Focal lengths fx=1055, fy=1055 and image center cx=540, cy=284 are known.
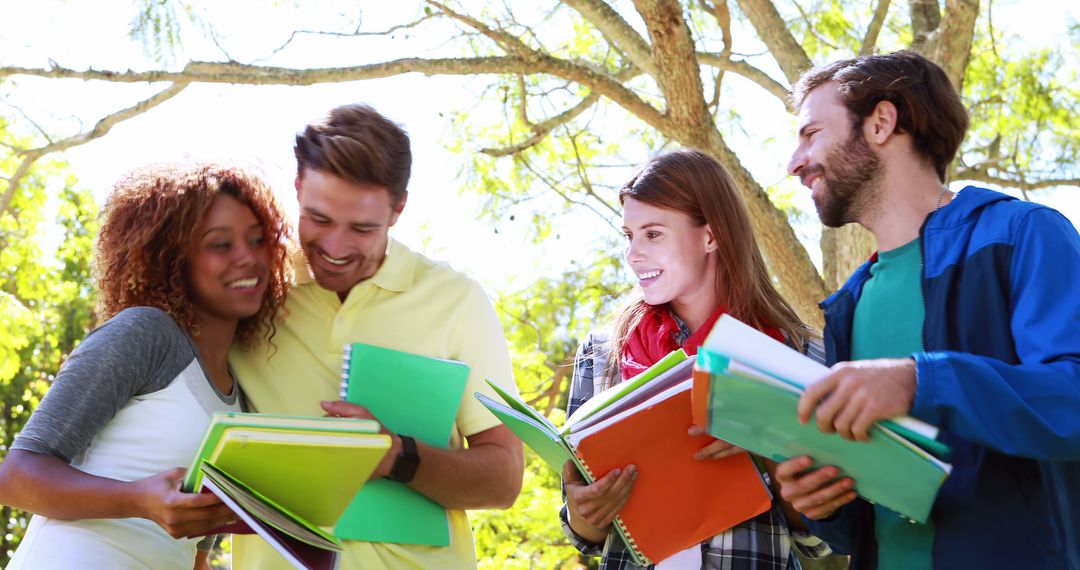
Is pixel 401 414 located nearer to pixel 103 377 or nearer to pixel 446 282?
pixel 446 282

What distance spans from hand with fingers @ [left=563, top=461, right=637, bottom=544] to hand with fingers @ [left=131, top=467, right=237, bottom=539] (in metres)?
0.70

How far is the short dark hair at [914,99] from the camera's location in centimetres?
218

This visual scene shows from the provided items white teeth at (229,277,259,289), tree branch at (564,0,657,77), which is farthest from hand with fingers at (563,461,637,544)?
tree branch at (564,0,657,77)

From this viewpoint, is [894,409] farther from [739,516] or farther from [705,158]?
[705,158]

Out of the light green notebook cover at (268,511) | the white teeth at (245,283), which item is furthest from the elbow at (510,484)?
the white teeth at (245,283)

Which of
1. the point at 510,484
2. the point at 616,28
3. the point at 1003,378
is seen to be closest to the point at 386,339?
the point at 510,484

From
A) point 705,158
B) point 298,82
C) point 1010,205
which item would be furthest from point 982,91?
point 1010,205

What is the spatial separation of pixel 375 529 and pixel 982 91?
25.1ft

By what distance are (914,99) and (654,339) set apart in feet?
2.68

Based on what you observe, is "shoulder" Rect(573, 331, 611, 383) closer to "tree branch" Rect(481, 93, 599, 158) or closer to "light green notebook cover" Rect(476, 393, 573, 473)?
"light green notebook cover" Rect(476, 393, 573, 473)

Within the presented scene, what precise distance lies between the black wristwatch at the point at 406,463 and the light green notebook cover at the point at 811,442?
2.78 feet

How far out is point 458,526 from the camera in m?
2.62

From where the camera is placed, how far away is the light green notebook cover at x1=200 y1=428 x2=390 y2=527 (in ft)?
6.05

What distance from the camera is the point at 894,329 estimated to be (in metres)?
2.10
